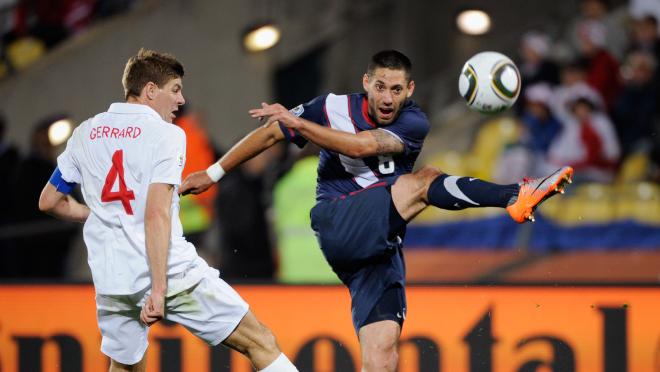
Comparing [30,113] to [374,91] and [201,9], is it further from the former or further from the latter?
[374,91]

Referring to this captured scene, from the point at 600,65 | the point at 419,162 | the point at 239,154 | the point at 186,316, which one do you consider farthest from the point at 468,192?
the point at 419,162

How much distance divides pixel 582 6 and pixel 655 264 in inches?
134

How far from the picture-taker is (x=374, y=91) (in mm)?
5160

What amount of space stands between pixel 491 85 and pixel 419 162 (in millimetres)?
5702

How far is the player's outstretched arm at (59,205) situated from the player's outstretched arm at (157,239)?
633mm

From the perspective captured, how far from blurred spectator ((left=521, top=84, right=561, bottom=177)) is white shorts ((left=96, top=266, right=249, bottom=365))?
5.47m

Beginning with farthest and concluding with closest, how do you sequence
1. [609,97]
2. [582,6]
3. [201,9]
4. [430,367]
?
1. [201,9]
2. [582,6]
3. [609,97]
4. [430,367]

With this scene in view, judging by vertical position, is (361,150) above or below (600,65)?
below

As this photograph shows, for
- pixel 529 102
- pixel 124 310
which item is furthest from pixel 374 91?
pixel 529 102

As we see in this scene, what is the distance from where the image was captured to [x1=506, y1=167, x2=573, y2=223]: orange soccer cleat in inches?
192

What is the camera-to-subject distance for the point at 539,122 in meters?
10.0

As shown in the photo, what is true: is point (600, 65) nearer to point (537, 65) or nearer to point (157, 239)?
point (537, 65)

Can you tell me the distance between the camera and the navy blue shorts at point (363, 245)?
5203 millimetres

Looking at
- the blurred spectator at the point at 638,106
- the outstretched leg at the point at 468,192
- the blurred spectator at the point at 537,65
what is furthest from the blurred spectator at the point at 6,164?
the outstretched leg at the point at 468,192
